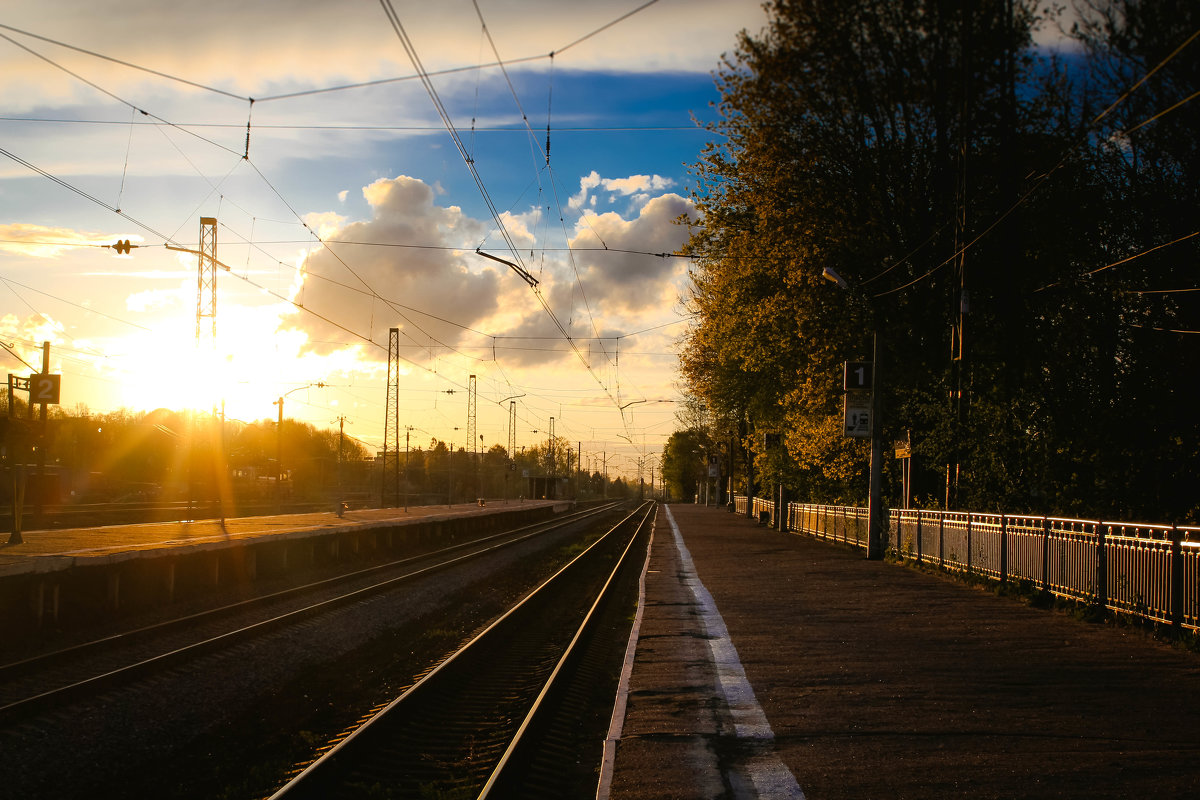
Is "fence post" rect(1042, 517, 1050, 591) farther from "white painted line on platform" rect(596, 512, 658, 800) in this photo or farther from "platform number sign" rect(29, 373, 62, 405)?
"platform number sign" rect(29, 373, 62, 405)

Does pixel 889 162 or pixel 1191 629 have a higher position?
pixel 889 162

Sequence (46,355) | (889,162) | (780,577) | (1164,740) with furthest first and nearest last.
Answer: (46,355) → (889,162) → (780,577) → (1164,740)

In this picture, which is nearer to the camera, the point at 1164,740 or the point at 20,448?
the point at 1164,740

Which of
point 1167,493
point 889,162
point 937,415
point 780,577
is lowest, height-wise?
point 780,577

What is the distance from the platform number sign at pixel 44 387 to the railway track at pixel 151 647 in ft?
36.4

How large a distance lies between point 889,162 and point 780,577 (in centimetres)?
1350

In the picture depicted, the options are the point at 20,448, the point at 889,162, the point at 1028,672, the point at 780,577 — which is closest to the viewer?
the point at 1028,672

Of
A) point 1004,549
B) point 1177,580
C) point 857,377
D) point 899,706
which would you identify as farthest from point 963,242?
point 899,706

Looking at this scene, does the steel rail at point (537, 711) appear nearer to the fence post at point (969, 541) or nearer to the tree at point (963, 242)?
the fence post at point (969, 541)

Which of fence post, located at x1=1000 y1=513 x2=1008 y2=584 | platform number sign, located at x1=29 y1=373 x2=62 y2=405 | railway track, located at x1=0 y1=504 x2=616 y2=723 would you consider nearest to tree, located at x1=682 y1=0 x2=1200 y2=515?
fence post, located at x1=1000 y1=513 x2=1008 y2=584

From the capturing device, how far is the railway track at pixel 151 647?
9.20 meters

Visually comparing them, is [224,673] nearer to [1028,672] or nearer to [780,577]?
[1028,672]

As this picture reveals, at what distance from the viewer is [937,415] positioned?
23344 millimetres

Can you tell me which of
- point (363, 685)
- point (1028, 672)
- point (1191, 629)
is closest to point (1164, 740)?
point (1028, 672)
